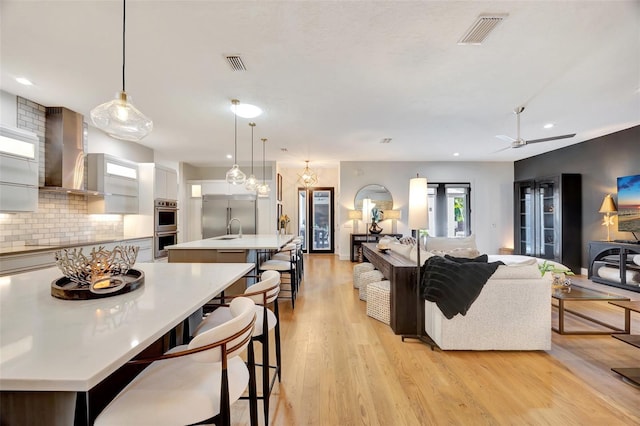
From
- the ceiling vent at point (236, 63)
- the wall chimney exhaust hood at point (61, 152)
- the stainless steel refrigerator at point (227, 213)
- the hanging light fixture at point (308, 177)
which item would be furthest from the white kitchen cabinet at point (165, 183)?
the ceiling vent at point (236, 63)

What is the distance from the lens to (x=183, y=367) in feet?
3.74

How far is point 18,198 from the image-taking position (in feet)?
11.0

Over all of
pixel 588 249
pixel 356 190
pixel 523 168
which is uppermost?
pixel 523 168

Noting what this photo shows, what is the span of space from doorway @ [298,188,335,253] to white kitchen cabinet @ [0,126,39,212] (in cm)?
649

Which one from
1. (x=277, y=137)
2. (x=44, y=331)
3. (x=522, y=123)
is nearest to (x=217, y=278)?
(x=44, y=331)

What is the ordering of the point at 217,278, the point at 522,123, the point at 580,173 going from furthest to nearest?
the point at 580,173 → the point at 522,123 → the point at 217,278

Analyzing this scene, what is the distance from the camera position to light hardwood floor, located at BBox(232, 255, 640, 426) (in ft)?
5.81

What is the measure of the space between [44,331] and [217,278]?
85cm

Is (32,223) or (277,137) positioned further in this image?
(277,137)

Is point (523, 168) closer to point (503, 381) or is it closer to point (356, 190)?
point (356, 190)

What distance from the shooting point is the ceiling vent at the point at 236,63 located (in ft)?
8.79

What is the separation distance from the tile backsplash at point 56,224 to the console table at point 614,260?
8528 millimetres

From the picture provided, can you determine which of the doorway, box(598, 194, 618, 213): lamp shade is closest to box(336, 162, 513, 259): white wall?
the doorway

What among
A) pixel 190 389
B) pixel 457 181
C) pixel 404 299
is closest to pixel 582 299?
pixel 404 299
